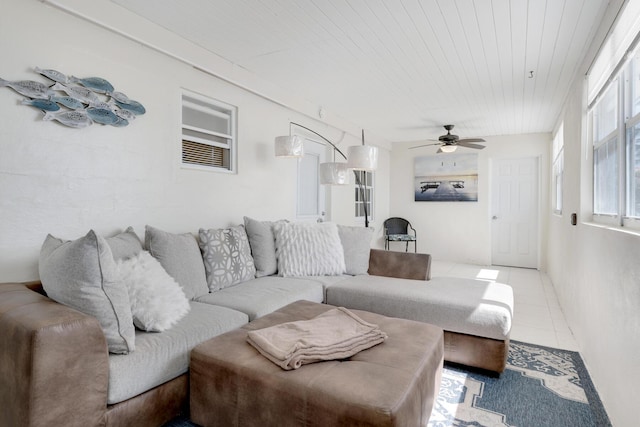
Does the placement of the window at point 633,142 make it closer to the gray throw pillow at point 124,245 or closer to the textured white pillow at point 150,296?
the textured white pillow at point 150,296

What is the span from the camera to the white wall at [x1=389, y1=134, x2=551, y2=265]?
19.4ft

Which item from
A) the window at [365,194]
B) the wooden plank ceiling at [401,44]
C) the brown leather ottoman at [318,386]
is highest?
the wooden plank ceiling at [401,44]

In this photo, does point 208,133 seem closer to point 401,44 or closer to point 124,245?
point 124,245

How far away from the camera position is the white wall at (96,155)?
1.85 m

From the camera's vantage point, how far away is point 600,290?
6.82 feet

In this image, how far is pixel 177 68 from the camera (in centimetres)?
269

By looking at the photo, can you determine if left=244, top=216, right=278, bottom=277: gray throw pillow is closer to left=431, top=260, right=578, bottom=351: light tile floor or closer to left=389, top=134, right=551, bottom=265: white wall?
left=431, top=260, right=578, bottom=351: light tile floor

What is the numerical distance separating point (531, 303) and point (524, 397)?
7.43 ft

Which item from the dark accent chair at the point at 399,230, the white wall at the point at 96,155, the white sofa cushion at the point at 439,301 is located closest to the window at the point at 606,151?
the white sofa cushion at the point at 439,301

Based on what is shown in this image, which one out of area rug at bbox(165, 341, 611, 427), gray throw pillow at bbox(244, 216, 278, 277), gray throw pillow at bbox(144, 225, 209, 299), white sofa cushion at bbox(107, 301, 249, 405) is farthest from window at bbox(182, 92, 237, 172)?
area rug at bbox(165, 341, 611, 427)

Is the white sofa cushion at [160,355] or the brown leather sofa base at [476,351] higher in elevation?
the white sofa cushion at [160,355]

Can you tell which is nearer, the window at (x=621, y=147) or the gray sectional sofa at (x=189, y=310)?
the gray sectional sofa at (x=189, y=310)

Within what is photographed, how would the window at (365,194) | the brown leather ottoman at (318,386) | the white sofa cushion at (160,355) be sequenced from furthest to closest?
the window at (365,194)
the white sofa cushion at (160,355)
the brown leather ottoman at (318,386)

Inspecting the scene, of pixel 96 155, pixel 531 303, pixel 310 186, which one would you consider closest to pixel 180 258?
pixel 96 155
